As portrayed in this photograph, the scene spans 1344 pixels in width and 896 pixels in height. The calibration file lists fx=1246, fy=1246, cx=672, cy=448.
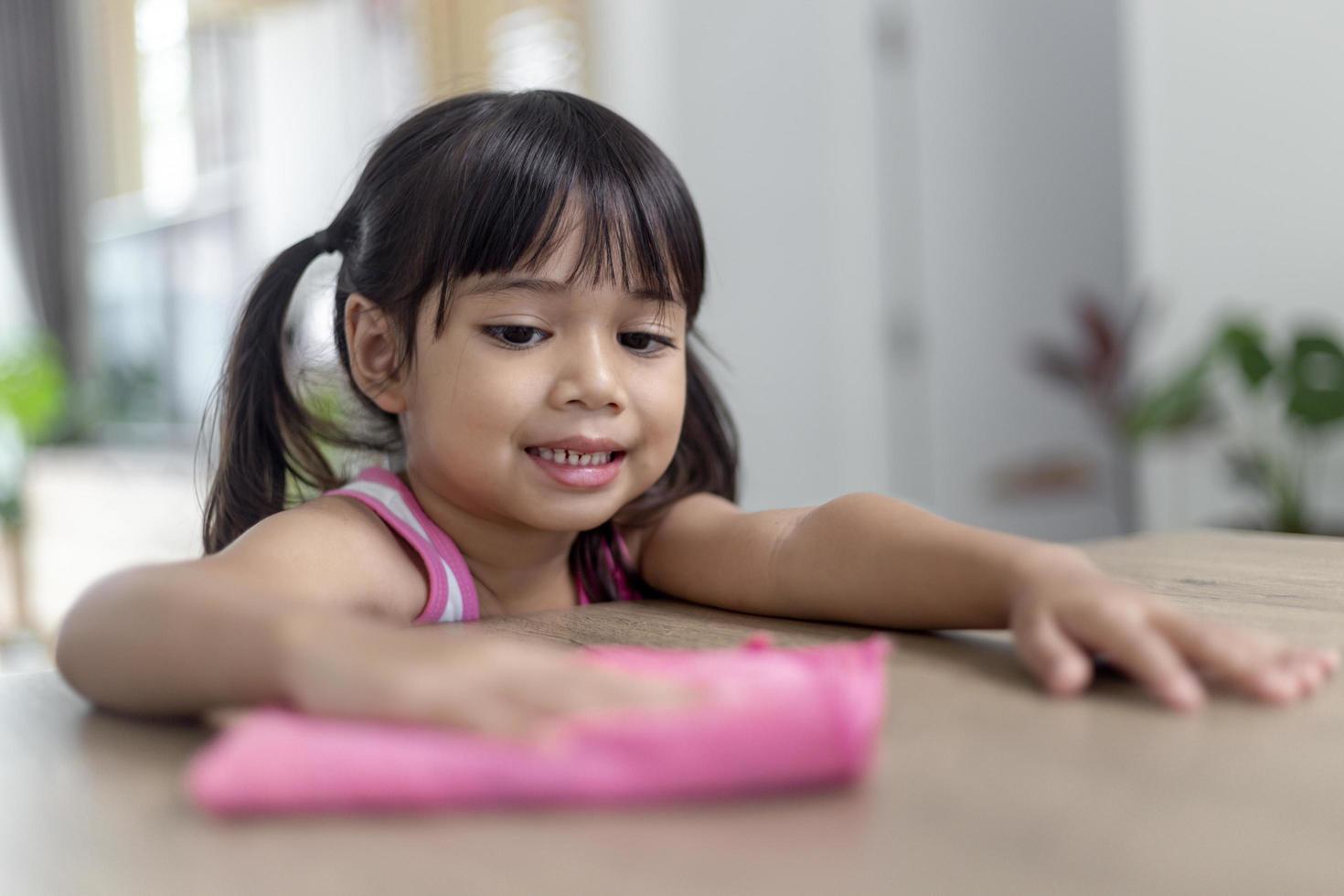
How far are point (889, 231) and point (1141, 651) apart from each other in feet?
12.7

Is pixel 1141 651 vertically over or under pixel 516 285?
under

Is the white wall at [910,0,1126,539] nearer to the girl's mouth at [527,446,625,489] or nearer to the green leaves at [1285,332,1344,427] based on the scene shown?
the green leaves at [1285,332,1344,427]

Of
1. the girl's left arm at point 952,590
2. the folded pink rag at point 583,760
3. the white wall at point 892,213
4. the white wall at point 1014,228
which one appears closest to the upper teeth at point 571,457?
the girl's left arm at point 952,590

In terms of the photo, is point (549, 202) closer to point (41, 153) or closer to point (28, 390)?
point (28, 390)

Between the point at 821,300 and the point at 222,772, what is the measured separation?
3753 mm

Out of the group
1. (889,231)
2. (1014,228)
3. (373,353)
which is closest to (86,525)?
(889,231)

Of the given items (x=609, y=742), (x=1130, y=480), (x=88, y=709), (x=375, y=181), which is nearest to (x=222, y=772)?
(x=609, y=742)

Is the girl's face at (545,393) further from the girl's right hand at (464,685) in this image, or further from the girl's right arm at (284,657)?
the girl's right hand at (464,685)

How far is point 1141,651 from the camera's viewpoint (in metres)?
0.58

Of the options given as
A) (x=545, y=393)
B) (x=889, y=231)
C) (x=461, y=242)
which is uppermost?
(x=889, y=231)

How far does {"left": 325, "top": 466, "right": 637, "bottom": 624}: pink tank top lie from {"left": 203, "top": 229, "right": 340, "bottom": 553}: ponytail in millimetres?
110

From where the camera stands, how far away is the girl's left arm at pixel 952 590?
1.91 feet

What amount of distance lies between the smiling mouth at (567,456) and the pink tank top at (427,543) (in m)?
0.12

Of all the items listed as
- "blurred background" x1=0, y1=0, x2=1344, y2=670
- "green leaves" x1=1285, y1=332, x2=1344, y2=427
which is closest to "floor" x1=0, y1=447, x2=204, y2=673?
"blurred background" x1=0, y1=0, x2=1344, y2=670
